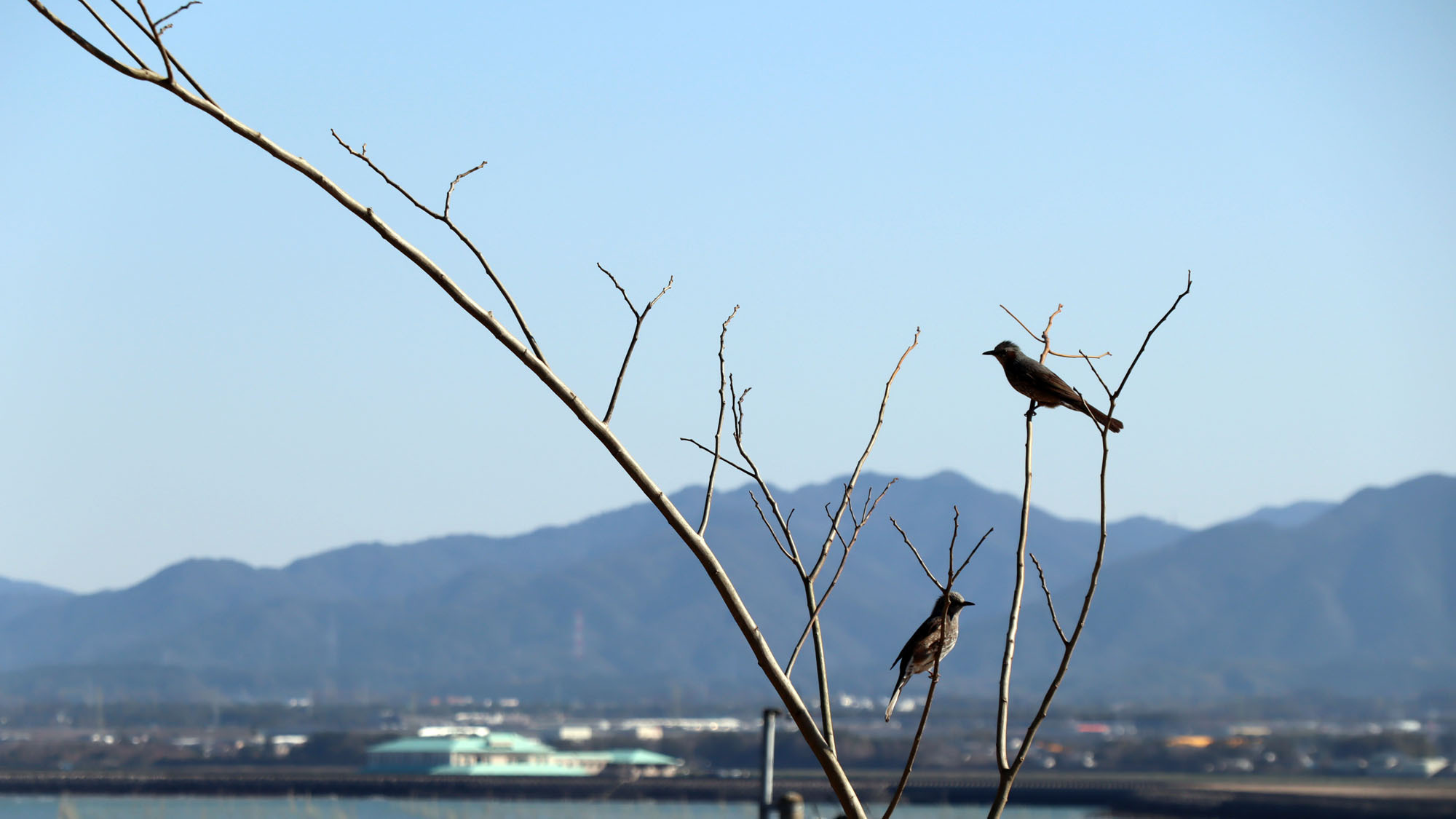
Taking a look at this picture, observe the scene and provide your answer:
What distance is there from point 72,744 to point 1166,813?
3468 inches

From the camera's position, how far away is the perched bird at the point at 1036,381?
13.5ft

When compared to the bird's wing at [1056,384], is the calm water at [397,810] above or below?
below

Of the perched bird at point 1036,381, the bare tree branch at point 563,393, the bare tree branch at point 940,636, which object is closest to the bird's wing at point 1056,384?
the perched bird at point 1036,381

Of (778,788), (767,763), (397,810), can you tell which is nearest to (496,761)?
(397,810)

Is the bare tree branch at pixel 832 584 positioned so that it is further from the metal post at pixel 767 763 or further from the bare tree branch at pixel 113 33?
the metal post at pixel 767 763

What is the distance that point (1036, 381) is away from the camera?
418 cm

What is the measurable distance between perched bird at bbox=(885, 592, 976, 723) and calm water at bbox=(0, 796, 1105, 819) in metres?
69.3

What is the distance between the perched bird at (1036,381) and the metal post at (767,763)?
4.76 meters

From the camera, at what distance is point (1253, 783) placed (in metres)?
97.8

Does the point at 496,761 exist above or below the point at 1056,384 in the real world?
above

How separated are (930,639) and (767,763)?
5.95m

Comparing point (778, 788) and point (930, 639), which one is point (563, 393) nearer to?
point (930, 639)

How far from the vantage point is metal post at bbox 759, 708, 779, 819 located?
8.95 meters

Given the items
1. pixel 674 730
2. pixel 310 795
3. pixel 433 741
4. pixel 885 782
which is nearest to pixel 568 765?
pixel 433 741
